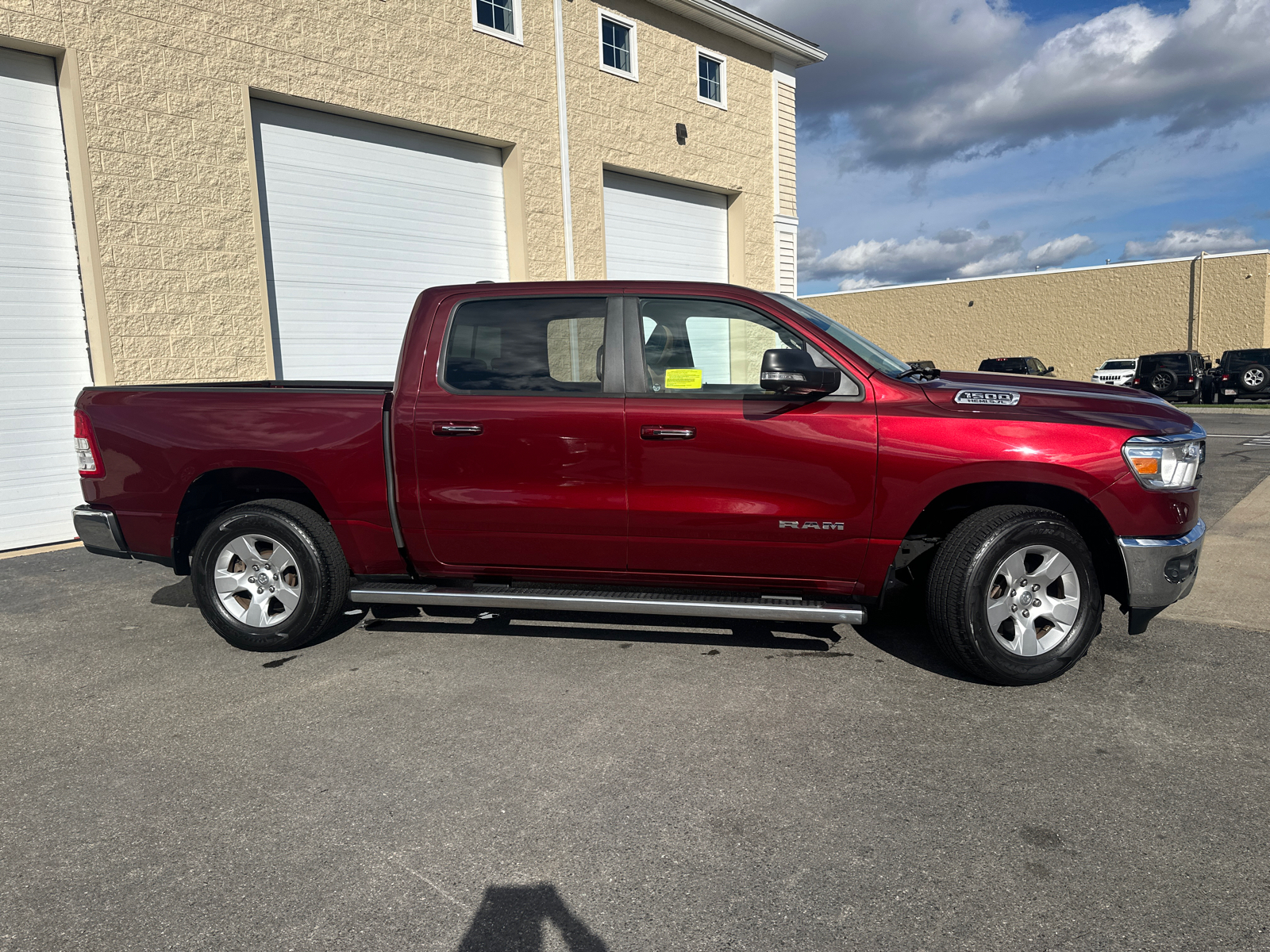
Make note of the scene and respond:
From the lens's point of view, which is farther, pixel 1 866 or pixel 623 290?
pixel 623 290

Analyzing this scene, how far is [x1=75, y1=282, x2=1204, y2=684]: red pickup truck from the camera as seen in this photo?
3799 mm

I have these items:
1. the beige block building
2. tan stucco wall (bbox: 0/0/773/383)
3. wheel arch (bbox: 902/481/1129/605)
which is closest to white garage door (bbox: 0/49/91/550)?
the beige block building

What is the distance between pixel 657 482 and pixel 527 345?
3.38 ft

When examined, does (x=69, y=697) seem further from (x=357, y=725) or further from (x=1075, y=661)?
(x=1075, y=661)

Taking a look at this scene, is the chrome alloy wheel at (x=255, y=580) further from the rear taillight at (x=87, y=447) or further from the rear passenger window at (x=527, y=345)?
the rear passenger window at (x=527, y=345)

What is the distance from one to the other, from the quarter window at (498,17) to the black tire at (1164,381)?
2407 centimetres

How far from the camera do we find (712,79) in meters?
14.8

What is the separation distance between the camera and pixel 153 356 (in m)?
8.33

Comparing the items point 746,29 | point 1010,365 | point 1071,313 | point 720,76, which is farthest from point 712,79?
point 1071,313

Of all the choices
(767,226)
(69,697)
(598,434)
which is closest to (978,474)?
(598,434)

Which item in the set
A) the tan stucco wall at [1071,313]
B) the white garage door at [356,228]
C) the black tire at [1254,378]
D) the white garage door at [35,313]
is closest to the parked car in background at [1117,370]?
the tan stucco wall at [1071,313]

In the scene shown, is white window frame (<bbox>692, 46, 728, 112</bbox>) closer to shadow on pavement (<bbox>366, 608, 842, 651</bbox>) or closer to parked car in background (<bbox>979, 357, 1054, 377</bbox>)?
shadow on pavement (<bbox>366, 608, 842, 651</bbox>)

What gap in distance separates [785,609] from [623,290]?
1812 millimetres

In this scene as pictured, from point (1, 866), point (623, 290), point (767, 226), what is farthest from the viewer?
point (767, 226)
